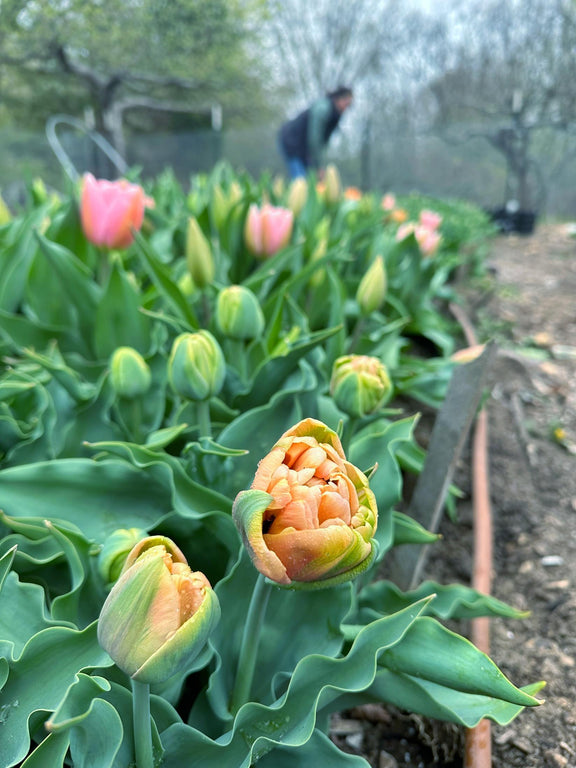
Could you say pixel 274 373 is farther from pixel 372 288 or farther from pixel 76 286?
pixel 76 286

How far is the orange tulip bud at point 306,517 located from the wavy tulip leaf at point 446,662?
219 millimetres

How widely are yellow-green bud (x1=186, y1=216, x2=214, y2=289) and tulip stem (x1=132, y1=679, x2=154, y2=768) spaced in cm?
80

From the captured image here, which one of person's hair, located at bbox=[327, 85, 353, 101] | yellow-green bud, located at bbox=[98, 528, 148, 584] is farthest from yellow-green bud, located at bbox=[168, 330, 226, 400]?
person's hair, located at bbox=[327, 85, 353, 101]

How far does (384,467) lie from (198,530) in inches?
10.6

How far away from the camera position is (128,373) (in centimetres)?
93

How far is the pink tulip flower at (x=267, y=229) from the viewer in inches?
→ 56.5

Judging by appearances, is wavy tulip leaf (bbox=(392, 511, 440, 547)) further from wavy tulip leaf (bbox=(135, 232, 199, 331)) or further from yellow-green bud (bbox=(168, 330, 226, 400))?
wavy tulip leaf (bbox=(135, 232, 199, 331))

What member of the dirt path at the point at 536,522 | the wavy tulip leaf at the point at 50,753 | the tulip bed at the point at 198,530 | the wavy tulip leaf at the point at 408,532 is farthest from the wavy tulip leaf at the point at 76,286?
the dirt path at the point at 536,522

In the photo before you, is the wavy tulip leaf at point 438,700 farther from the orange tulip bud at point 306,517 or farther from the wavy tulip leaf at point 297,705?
the orange tulip bud at point 306,517

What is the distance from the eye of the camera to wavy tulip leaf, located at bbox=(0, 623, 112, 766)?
1.91ft

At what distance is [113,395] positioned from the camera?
1021 mm

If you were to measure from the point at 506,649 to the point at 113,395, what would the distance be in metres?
0.82

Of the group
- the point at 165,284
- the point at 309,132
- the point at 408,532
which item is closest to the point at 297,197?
the point at 165,284

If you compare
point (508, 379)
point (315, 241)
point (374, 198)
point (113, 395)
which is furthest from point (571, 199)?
point (113, 395)
